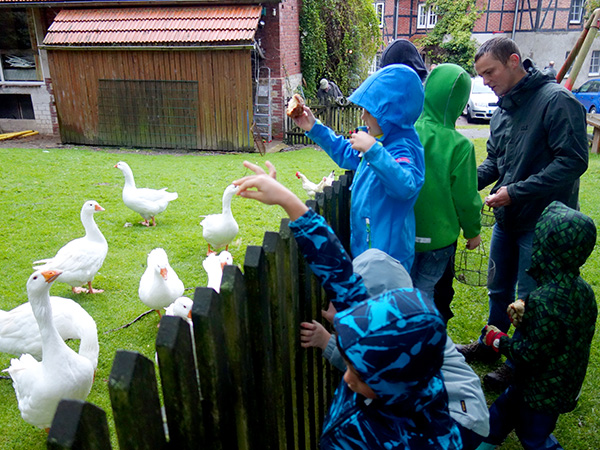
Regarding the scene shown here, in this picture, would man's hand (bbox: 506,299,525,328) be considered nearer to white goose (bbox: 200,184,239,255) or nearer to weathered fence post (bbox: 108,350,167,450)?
weathered fence post (bbox: 108,350,167,450)

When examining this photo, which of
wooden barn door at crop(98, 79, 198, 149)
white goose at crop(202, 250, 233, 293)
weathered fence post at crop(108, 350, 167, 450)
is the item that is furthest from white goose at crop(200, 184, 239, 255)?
wooden barn door at crop(98, 79, 198, 149)

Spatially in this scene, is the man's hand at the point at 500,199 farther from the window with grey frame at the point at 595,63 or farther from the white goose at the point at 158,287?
the window with grey frame at the point at 595,63

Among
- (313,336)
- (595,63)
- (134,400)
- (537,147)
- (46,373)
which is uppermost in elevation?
(537,147)

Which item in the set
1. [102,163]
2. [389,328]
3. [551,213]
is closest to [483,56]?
[551,213]

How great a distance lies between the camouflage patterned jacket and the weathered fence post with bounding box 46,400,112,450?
1.96m

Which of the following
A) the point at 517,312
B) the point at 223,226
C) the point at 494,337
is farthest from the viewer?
the point at 223,226

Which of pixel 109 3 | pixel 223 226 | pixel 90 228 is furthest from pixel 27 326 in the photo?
pixel 109 3

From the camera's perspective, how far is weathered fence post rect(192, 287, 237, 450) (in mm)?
1320

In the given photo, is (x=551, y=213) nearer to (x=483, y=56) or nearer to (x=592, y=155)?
(x=483, y=56)

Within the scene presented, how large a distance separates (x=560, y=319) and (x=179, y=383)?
1.81m

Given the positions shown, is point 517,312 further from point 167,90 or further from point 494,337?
point 167,90

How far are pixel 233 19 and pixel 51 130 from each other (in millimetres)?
8010

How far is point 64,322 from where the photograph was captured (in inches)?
136

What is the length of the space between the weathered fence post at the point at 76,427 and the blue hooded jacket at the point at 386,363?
63cm
